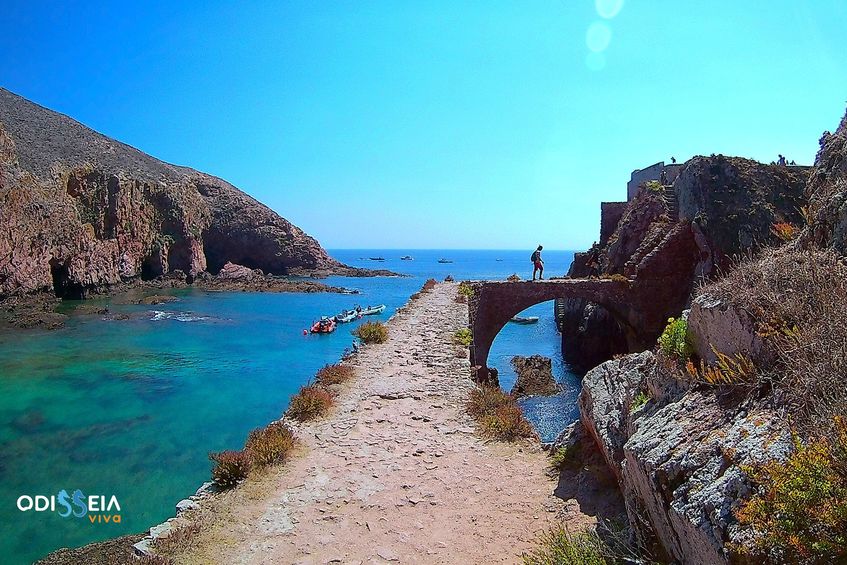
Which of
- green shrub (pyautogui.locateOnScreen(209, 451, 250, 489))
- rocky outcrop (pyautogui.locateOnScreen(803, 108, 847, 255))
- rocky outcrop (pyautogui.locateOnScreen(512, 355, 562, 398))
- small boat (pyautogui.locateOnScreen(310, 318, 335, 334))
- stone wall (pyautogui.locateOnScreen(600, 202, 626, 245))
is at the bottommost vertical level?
rocky outcrop (pyautogui.locateOnScreen(512, 355, 562, 398))

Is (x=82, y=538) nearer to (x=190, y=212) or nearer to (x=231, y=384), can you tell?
(x=231, y=384)

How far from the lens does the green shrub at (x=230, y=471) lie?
23.1 ft

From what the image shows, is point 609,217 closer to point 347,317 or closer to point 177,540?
point 347,317

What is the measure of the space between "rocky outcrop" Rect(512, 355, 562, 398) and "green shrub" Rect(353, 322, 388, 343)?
40.0ft

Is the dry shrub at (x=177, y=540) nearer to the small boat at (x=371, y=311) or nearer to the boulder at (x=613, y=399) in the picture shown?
the boulder at (x=613, y=399)

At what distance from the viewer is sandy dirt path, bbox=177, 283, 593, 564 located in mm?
5641

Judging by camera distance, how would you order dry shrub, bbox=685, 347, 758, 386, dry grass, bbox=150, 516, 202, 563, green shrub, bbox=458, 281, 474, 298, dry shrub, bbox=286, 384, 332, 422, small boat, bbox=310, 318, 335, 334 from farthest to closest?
small boat, bbox=310, 318, 335, 334 → green shrub, bbox=458, 281, 474, 298 → dry shrub, bbox=286, 384, 332, 422 → dry grass, bbox=150, 516, 202, 563 → dry shrub, bbox=685, 347, 758, 386

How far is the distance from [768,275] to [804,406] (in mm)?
1386

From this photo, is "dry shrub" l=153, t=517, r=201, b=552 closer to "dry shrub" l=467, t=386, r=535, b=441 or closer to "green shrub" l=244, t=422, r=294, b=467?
"green shrub" l=244, t=422, r=294, b=467

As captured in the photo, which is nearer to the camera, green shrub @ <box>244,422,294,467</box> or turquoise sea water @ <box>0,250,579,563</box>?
green shrub @ <box>244,422,294,467</box>

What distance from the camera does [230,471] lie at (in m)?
7.10

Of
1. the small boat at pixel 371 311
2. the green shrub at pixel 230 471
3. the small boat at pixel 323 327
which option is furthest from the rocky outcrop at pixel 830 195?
the small boat at pixel 371 311

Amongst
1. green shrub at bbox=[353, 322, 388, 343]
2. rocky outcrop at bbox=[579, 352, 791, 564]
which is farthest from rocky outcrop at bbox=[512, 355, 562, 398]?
rocky outcrop at bbox=[579, 352, 791, 564]

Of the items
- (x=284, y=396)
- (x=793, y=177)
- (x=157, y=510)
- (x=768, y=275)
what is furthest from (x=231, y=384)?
(x=793, y=177)
